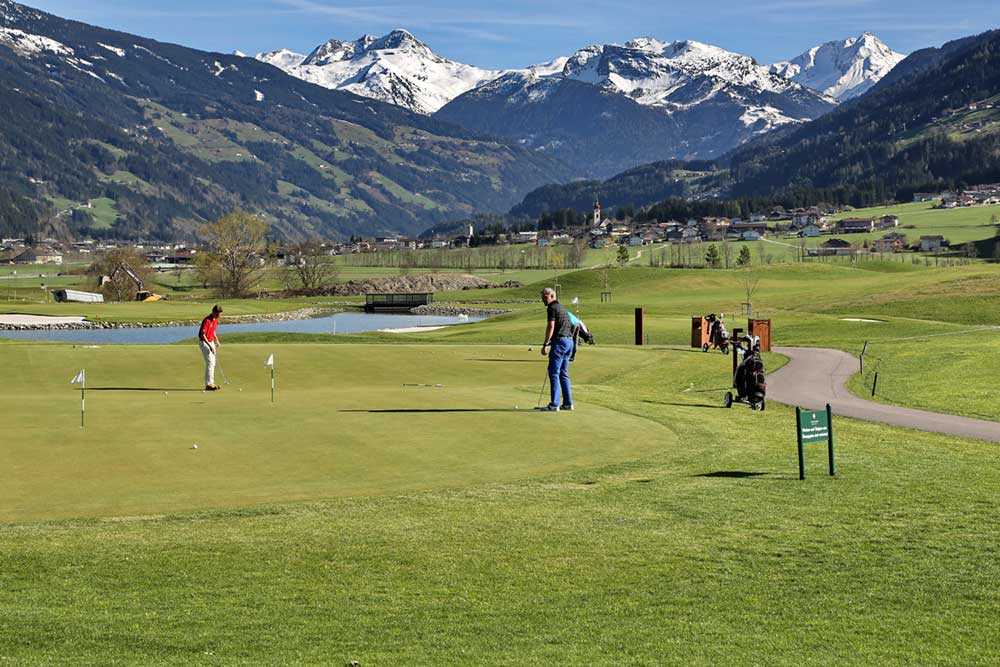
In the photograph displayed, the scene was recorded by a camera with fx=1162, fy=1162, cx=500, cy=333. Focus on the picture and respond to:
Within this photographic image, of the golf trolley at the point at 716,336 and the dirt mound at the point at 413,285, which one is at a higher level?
the dirt mound at the point at 413,285

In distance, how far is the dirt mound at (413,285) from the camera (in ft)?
613

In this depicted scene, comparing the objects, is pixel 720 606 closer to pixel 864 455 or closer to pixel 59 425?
pixel 864 455

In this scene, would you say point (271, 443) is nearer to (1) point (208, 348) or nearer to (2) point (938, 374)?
(1) point (208, 348)

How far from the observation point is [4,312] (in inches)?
4532

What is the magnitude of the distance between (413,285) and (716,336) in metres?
146

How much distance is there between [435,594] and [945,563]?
19.3ft

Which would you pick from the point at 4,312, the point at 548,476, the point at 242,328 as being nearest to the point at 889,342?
the point at 548,476

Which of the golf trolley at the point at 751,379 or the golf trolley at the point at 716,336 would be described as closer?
the golf trolley at the point at 751,379

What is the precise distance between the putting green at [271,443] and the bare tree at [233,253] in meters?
127

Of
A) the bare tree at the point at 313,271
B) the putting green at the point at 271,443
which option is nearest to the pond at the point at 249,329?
the bare tree at the point at 313,271

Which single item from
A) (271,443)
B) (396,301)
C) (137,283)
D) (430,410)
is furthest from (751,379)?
(137,283)

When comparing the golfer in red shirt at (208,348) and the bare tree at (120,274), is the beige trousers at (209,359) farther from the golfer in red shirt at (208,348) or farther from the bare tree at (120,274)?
the bare tree at (120,274)

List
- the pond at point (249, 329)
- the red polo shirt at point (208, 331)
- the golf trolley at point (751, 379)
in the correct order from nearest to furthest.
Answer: the golf trolley at point (751, 379) < the red polo shirt at point (208, 331) < the pond at point (249, 329)

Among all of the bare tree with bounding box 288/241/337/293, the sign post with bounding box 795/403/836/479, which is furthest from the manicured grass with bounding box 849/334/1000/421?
the bare tree with bounding box 288/241/337/293
